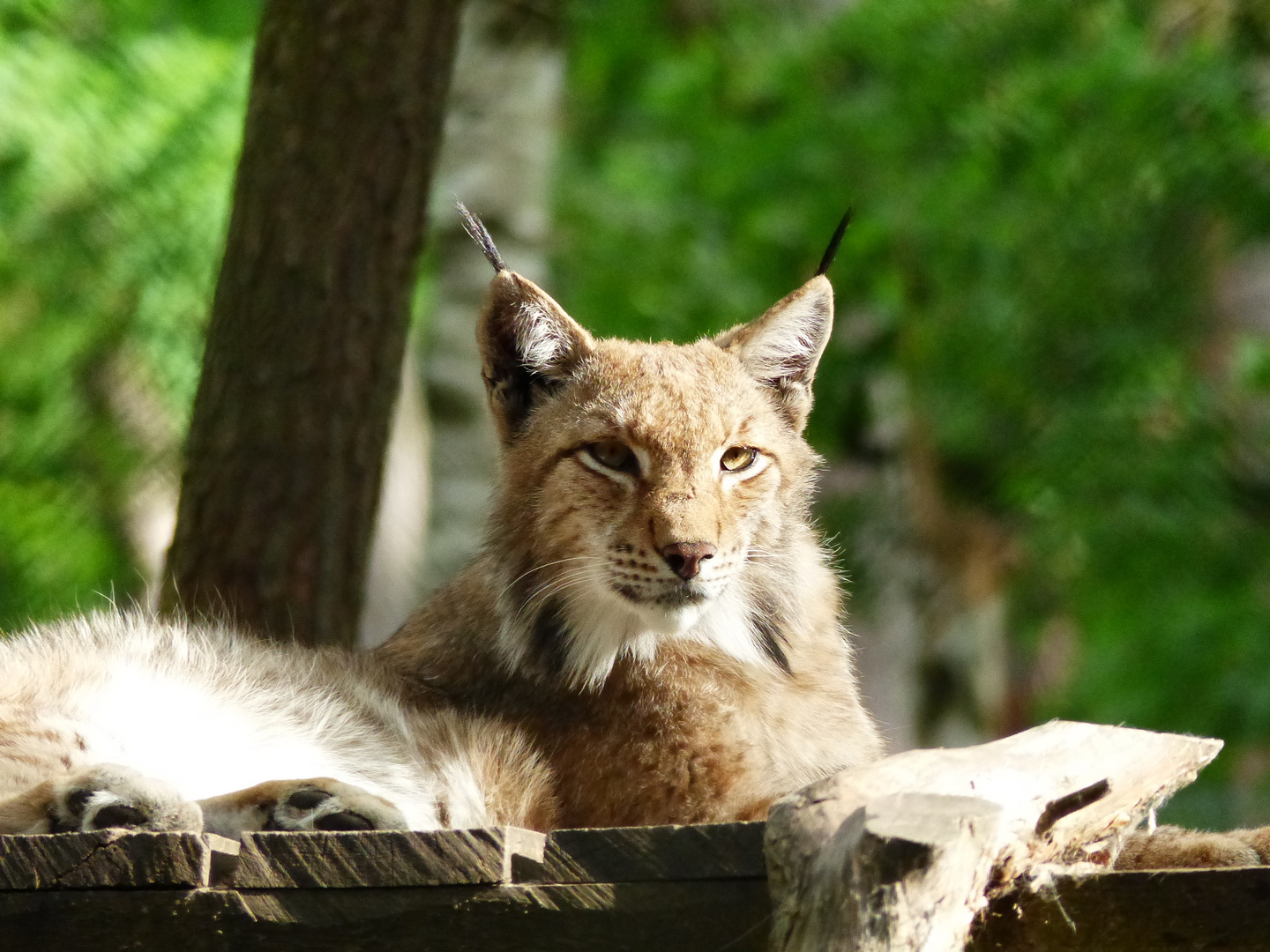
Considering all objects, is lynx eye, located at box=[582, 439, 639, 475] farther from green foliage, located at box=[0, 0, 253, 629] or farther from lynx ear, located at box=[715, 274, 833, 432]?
green foliage, located at box=[0, 0, 253, 629]

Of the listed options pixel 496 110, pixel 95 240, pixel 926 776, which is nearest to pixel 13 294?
pixel 95 240

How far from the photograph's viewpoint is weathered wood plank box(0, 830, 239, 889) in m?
2.63

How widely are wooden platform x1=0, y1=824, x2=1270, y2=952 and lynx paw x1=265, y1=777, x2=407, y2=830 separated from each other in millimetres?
269

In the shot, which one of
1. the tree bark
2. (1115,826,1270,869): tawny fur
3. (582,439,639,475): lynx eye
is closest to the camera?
(1115,826,1270,869): tawny fur

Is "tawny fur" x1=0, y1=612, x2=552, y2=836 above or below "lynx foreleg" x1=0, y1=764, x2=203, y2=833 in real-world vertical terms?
above

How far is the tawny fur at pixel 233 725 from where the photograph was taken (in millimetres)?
3406

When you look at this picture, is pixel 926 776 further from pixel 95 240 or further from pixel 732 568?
pixel 95 240

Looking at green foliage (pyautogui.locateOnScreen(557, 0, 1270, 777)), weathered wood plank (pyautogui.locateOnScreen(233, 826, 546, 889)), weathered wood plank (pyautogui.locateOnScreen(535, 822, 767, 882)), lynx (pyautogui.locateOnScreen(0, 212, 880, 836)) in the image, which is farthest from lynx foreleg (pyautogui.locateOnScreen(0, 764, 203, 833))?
green foliage (pyautogui.locateOnScreen(557, 0, 1270, 777))

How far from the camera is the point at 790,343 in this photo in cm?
463

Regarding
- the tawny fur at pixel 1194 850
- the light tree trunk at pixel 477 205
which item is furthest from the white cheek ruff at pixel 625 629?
the light tree trunk at pixel 477 205

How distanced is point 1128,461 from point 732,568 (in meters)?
6.18

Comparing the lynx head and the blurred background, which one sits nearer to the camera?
the lynx head

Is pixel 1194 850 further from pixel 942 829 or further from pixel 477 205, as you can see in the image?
pixel 477 205

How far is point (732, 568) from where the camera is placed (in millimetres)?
3990
